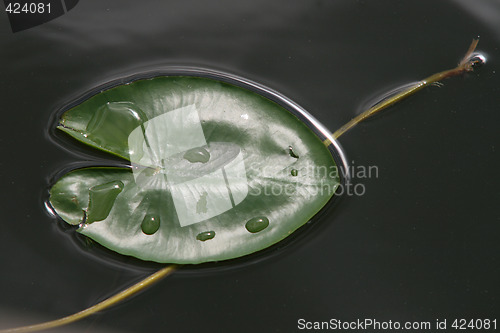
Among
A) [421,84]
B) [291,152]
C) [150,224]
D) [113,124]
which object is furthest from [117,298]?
[421,84]

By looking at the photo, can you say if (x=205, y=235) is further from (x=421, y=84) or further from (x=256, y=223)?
(x=421, y=84)

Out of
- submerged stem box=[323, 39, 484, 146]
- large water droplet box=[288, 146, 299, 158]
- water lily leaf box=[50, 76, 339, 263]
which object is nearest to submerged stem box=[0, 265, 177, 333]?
water lily leaf box=[50, 76, 339, 263]

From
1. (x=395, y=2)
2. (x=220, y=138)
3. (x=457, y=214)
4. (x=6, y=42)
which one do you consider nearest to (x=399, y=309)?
(x=457, y=214)

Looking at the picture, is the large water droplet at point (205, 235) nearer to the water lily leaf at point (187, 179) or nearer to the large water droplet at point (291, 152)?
the water lily leaf at point (187, 179)

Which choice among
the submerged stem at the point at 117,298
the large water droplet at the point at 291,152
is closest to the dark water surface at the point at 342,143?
the submerged stem at the point at 117,298

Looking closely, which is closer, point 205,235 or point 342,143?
point 205,235

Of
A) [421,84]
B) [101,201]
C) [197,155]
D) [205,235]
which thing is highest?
[421,84]

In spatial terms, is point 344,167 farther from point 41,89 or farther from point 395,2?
point 41,89
